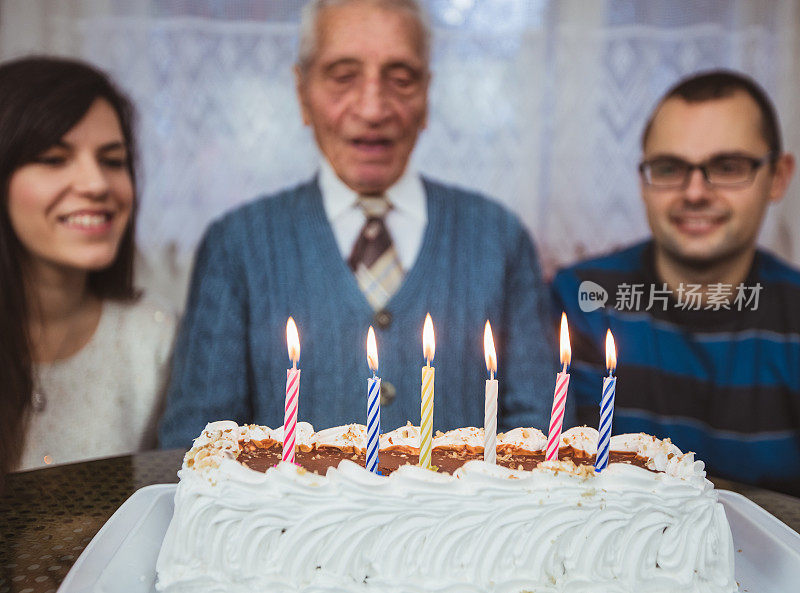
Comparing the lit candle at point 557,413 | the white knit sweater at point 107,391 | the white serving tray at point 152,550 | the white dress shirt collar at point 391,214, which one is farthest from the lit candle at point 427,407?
the white knit sweater at point 107,391

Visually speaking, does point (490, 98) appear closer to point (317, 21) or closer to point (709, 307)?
point (317, 21)

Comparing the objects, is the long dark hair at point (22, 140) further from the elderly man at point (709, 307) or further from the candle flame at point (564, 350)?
the elderly man at point (709, 307)

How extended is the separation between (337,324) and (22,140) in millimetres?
1079

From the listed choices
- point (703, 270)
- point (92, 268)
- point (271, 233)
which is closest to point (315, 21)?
point (271, 233)

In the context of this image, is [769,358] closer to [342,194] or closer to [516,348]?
[516,348]

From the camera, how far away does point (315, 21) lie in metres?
2.43

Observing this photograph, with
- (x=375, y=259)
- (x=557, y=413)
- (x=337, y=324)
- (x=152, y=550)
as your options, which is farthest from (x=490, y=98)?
(x=152, y=550)

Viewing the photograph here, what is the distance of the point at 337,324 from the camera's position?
2352 millimetres

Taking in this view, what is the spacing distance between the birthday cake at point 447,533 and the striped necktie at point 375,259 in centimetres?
118

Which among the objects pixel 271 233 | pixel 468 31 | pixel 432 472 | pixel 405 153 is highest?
pixel 468 31

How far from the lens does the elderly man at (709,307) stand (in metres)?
2.39

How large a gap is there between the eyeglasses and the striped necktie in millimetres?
948

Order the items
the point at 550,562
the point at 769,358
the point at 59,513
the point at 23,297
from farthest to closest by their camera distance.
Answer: the point at 769,358, the point at 23,297, the point at 59,513, the point at 550,562

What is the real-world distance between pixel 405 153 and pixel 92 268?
3.60 ft
